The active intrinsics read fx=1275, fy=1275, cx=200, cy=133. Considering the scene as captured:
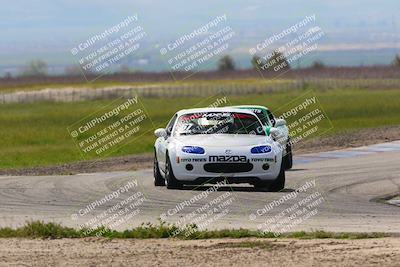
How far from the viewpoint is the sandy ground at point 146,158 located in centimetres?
3012

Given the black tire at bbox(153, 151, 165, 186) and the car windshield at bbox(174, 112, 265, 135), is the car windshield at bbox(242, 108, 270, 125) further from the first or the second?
the car windshield at bbox(174, 112, 265, 135)

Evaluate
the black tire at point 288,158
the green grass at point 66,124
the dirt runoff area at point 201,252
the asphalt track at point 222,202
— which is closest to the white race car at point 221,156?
the asphalt track at point 222,202

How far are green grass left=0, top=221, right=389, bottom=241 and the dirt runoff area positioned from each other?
0.85ft

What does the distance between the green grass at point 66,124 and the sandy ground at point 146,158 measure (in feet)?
11.6

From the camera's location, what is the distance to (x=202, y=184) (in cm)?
2023

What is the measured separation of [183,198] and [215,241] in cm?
532

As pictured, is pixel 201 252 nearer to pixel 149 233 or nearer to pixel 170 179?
pixel 149 233

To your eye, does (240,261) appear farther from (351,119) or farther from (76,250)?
(351,119)

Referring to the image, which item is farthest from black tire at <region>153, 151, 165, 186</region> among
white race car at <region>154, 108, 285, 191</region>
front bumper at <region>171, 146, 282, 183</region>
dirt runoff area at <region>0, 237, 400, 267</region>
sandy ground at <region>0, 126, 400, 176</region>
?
dirt runoff area at <region>0, 237, 400, 267</region>

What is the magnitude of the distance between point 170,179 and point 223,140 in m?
1.07

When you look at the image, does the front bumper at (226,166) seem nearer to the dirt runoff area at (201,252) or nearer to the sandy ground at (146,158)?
the dirt runoff area at (201,252)

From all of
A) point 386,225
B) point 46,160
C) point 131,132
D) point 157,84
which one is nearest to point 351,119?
point 131,132

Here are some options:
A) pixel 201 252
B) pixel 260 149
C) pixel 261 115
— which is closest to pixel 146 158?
pixel 261 115

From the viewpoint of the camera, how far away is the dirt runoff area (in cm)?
1208
